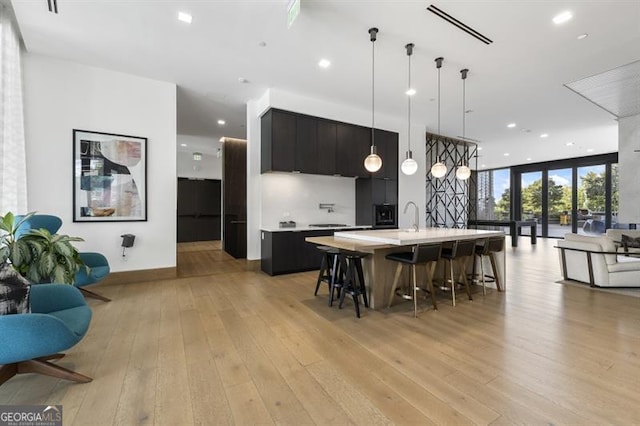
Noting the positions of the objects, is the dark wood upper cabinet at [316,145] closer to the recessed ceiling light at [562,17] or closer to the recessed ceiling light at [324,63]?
the recessed ceiling light at [324,63]

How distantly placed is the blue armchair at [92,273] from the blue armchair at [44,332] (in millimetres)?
1321

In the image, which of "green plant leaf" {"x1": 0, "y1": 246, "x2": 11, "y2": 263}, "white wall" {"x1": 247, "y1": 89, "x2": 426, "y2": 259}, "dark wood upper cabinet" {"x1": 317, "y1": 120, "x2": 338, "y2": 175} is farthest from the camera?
"dark wood upper cabinet" {"x1": 317, "y1": 120, "x2": 338, "y2": 175}

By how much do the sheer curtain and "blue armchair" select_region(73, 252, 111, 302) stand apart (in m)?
0.98

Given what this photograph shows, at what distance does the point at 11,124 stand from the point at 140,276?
103 inches

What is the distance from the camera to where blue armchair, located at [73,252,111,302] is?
340 cm

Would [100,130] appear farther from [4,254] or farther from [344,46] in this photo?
[344,46]

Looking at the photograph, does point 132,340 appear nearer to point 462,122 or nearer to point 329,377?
point 329,377

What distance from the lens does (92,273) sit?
11.5 feet

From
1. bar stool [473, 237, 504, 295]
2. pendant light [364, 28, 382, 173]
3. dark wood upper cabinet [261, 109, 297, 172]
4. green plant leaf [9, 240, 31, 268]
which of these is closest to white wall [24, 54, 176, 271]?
dark wood upper cabinet [261, 109, 297, 172]

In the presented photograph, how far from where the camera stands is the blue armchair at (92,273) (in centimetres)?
340

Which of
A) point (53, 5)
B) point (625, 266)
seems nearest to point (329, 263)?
point (53, 5)

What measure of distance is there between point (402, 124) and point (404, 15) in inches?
157

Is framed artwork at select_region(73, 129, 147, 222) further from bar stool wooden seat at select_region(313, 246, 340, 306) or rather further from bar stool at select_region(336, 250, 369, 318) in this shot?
bar stool at select_region(336, 250, 369, 318)

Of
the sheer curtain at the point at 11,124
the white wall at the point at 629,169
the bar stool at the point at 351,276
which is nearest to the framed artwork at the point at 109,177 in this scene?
the sheer curtain at the point at 11,124
